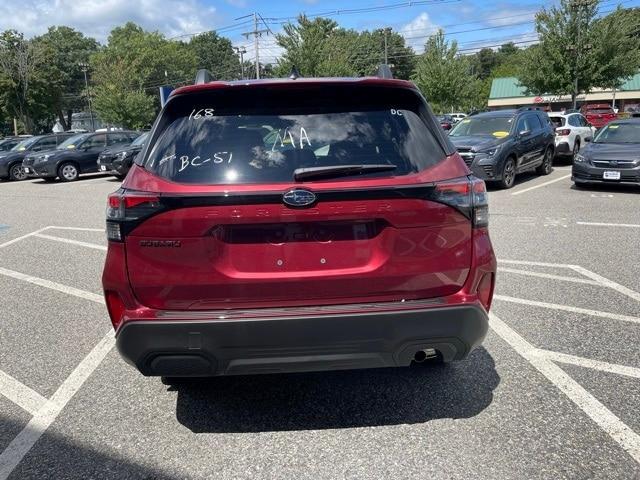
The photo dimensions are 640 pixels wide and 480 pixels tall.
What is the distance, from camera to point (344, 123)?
286 centimetres

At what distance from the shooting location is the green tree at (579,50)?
3147cm

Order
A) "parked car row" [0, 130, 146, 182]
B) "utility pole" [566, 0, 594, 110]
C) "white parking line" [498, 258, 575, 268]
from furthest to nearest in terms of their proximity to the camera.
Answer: "utility pole" [566, 0, 594, 110] → "parked car row" [0, 130, 146, 182] → "white parking line" [498, 258, 575, 268]

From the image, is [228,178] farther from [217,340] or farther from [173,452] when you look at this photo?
[173,452]

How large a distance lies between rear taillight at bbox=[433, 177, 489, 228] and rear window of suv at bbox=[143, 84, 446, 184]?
0.16 meters

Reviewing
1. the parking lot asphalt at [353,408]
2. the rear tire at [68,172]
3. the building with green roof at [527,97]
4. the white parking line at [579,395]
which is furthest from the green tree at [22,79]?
the white parking line at [579,395]

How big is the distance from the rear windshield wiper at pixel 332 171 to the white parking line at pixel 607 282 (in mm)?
3629

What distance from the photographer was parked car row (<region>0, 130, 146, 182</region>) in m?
18.3

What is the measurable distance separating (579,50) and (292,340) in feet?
113

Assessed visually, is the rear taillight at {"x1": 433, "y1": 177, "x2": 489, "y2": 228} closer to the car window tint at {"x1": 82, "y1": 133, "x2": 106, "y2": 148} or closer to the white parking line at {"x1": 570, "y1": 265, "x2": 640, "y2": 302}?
the white parking line at {"x1": 570, "y1": 265, "x2": 640, "y2": 302}

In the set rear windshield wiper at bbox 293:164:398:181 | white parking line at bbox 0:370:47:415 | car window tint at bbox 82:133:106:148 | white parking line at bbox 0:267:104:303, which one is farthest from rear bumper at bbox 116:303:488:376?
car window tint at bbox 82:133:106:148

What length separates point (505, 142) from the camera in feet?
40.5

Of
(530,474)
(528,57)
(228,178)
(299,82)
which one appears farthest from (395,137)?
(528,57)

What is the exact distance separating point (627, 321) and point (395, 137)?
2.95m

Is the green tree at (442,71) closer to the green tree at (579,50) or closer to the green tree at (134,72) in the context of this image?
the green tree at (579,50)
